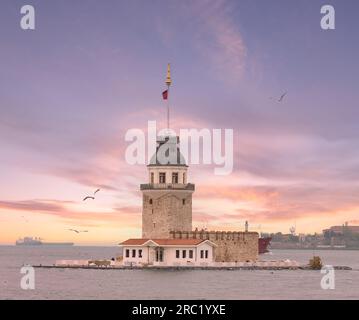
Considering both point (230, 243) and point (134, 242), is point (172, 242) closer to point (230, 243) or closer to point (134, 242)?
point (134, 242)

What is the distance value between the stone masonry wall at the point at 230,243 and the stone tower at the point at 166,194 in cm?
160

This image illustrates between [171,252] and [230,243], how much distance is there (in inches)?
318

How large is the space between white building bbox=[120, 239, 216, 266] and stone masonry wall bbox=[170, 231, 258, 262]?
188cm

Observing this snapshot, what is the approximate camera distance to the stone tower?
10800 centimetres

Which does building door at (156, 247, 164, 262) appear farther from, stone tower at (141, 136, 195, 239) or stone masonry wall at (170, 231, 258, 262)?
stone masonry wall at (170, 231, 258, 262)

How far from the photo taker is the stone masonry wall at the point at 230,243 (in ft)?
355

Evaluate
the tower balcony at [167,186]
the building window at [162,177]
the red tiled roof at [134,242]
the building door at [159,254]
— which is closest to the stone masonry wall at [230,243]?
the building door at [159,254]

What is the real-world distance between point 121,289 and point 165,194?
2873 centimetres

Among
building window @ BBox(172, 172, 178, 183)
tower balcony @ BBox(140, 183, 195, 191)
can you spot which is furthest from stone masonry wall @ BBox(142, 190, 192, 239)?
building window @ BBox(172, 172, 178, 183)

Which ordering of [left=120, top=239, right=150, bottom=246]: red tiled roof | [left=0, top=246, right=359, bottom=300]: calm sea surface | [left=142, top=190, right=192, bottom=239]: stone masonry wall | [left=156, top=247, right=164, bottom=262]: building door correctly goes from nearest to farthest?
[left=0, top=246, right=359, bottom=300]: calm sea surface → [left=156, top=247, right=164, bottom=262]: building door → [left=120, top=239, right=150, bottom=246]: red tiled roof → [left=142, top=190, right=192, bottom=239]: stone masonry wall

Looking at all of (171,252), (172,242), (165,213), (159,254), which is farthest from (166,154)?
(159,254)

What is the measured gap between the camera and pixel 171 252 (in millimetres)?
105688
